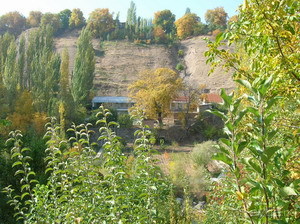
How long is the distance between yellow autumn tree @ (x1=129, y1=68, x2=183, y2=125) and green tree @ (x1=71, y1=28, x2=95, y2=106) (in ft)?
17.0

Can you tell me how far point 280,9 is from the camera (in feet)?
7.47

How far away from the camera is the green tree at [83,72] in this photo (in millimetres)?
28062

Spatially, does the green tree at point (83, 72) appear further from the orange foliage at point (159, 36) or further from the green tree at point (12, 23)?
the green tree at point (12, 23)

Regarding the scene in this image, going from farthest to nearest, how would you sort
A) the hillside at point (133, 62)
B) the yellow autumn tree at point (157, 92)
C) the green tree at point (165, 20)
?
1. the green tree at point (165, 20)
2. the hillside at point (133, 62)
3. the yellow autumn tree at point (157, 92)

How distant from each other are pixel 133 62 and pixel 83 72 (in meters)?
21.8

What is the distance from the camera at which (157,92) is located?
2547 cm

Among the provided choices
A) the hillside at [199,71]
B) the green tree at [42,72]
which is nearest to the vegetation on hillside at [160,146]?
the green tree at [42,72]

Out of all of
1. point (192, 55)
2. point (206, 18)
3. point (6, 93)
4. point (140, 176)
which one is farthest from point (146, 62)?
point (140, 176)

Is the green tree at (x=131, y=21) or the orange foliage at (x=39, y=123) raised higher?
the green tree at (x=131, y=21)

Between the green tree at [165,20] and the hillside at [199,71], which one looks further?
the green tree at [165,20]

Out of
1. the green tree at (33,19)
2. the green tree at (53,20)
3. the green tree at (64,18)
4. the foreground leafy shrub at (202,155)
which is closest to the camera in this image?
the foreground leafy shrub at (202,155)

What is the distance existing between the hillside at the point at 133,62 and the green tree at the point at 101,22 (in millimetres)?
2408

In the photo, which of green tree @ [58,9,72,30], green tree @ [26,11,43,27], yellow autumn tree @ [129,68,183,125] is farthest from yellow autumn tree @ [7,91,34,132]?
green tree @ [26,11,43,27]

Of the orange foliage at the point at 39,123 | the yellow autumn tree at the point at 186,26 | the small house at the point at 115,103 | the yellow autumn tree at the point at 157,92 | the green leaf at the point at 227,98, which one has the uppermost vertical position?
the yellow autumn tree at the point at 186,26
